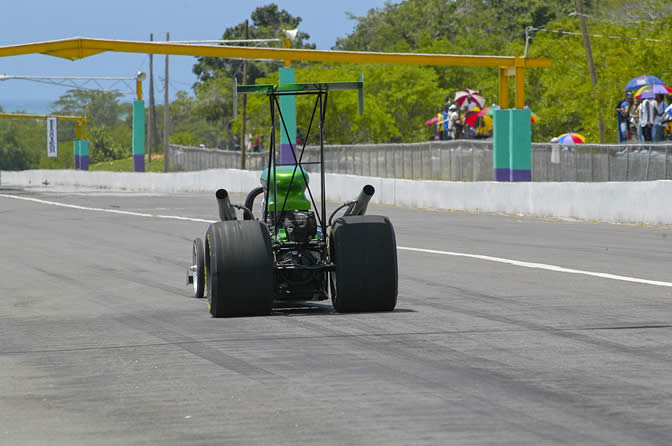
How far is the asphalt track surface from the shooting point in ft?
21.1

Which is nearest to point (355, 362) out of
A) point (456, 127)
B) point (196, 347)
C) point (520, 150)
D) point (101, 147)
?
point (196, 347)

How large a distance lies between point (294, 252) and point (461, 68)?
8291 centimetres

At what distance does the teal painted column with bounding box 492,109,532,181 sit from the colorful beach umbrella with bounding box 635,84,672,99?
434 cm

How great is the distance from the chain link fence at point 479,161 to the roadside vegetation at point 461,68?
8924mm

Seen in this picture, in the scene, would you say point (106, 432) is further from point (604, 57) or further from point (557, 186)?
point (604, 57)

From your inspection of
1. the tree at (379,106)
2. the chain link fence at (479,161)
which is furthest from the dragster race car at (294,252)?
A: the tree at (379,106)

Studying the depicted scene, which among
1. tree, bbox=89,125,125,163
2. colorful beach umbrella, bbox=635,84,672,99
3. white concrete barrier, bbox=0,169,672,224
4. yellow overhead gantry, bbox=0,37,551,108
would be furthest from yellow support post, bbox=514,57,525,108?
tree, bbox=89,125,125,163

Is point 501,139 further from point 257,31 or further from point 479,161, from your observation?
point 257,31

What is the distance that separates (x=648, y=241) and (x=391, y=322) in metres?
11.1

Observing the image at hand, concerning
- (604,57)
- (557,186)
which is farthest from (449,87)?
(557,186)

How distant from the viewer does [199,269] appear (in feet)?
39.8

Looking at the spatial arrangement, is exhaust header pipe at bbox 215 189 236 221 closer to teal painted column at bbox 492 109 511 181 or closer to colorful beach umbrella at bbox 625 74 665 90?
teal painted column at bbox 492 109 511 181

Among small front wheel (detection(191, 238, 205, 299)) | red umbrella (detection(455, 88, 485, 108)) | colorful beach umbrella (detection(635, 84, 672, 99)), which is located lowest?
small front wheel (detection(191, 238, 205, 299))

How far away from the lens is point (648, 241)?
66.8 feet
